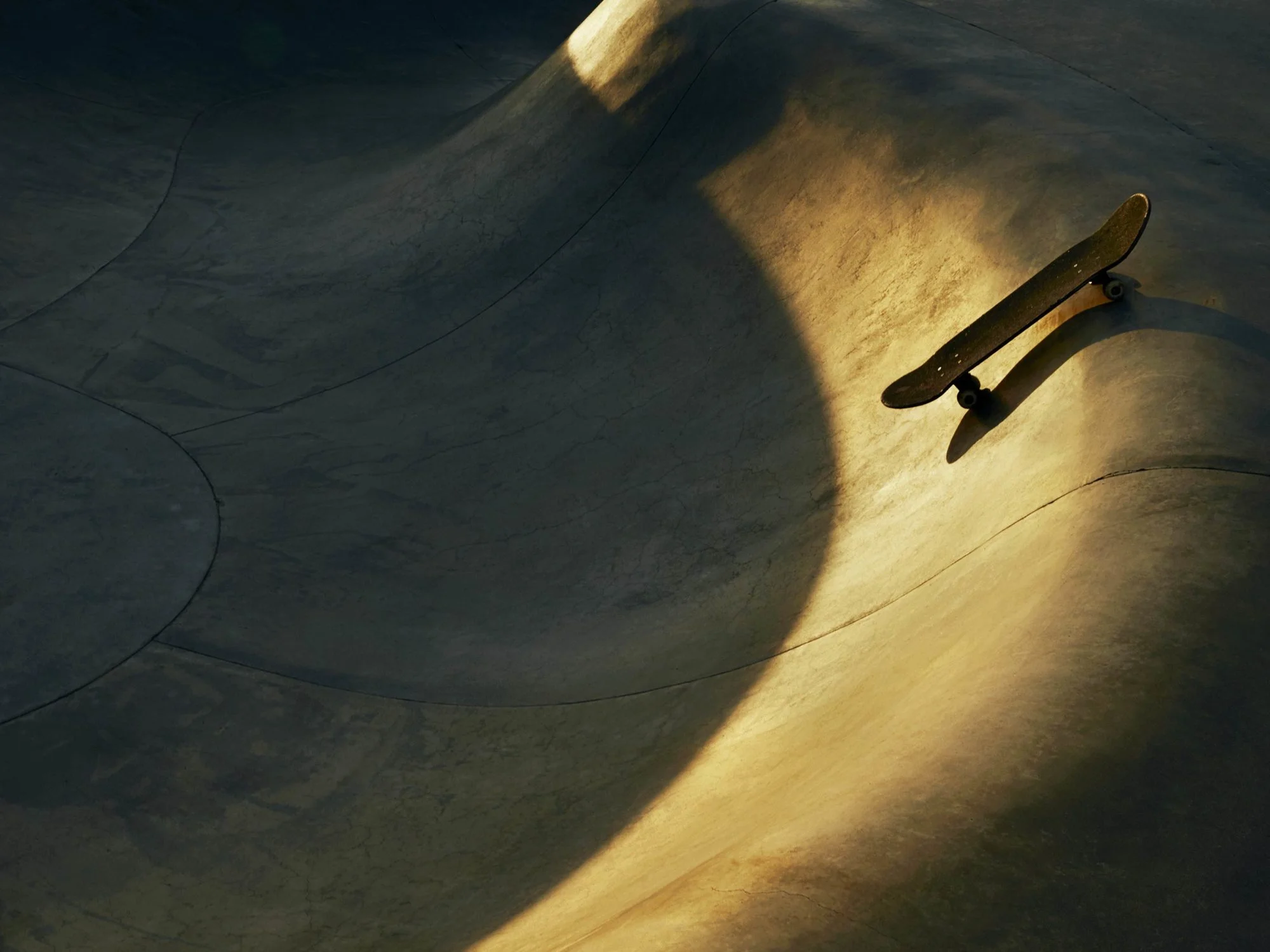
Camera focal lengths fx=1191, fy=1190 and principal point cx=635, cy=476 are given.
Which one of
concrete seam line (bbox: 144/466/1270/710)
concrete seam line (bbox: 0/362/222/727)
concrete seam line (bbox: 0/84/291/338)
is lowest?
concrete seam line (bbox: 144/466/1270/710)

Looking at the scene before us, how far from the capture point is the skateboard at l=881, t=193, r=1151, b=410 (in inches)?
197

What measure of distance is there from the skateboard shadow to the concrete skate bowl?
0.03m

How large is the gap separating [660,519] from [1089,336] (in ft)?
8.12

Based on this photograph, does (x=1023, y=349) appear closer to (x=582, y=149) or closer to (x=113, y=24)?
(x=582, y=149)

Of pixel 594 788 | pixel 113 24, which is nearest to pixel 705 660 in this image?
pixel 594 788

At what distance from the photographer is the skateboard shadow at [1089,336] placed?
191 inches

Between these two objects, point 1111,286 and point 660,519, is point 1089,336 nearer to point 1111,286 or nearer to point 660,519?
point 1111,286

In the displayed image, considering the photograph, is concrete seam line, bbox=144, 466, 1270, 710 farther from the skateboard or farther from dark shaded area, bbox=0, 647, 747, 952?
the skateboard

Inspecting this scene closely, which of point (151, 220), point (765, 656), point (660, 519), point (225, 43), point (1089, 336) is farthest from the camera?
point (225, 43)

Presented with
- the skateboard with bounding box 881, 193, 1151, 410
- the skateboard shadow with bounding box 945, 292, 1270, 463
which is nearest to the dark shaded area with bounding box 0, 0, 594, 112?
the skateboard with bounding box 881, 193, 1151, 410

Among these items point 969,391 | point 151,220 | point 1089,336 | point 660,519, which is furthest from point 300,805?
point 151,220

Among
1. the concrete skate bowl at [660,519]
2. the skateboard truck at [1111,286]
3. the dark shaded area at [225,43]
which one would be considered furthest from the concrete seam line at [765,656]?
the dark shaded area at [225,43]

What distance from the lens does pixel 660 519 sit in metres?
6.58

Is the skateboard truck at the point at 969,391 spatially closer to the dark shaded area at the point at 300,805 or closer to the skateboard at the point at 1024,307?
the skateboard at the point at 1024,307
